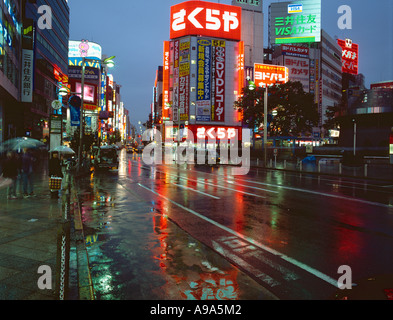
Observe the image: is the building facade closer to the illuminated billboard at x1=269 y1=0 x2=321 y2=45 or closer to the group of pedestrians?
the illuminated billboard at x1=269 y1=0 x2=321 y2=45

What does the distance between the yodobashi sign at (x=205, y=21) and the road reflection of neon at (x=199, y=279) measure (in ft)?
224

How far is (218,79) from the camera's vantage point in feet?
219

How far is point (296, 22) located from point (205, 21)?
2759cm

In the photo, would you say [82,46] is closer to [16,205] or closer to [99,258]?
[16,205]

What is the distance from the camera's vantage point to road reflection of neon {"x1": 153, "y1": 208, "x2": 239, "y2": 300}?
165 inches

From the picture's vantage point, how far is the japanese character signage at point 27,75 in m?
36.4

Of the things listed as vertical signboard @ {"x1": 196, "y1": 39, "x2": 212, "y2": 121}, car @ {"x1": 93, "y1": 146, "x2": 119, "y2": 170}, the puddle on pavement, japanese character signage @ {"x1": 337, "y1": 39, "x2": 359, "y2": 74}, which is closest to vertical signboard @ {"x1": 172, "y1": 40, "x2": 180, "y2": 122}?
vertical signboard @ {"x1": 196, "y1": 39, "x2": 212, "y2": 121}

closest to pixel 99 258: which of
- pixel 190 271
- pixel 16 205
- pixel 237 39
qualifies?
pixel 190 271

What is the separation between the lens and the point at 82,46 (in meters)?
31.5

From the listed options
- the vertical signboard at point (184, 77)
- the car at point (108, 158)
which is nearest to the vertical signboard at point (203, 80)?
the vertical signboard at point (184, 77)

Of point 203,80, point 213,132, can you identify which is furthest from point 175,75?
point 213,132

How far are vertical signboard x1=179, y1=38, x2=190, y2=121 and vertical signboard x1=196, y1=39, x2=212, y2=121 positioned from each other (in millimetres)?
2207
